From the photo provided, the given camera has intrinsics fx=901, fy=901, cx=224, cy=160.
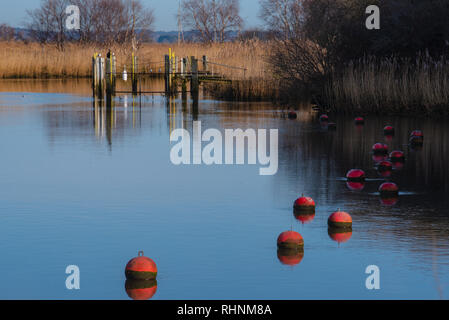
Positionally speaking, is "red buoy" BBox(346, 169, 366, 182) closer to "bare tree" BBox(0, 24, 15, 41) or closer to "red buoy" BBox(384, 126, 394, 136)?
"red buoy" BBox(384, 126, 394, 136)

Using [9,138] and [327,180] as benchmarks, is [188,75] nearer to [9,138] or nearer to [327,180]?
[9,138]

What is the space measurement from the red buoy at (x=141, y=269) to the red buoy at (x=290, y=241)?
157 cm

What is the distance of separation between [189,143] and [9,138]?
4131 mm

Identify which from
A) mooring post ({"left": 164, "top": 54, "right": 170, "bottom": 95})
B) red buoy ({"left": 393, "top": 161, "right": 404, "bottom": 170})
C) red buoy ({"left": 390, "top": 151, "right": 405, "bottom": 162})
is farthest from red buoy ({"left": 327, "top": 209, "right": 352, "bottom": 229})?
mooring post ({"left": 164, "top": 54, "right": 170, "bottom": 95})

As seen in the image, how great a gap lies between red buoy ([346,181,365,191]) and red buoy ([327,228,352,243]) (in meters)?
3.02

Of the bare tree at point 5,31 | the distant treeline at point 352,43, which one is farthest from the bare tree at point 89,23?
the distant treeline at point 352,43

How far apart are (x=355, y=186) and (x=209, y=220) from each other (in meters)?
3.30

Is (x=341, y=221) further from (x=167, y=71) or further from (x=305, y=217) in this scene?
(x=167, y=71)

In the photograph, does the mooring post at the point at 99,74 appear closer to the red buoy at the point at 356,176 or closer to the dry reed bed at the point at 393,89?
the dry reed bed at the point at 393,89

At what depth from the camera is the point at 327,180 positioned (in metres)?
13.4

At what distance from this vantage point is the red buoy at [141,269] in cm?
758

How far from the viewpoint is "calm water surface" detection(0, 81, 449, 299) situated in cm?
754

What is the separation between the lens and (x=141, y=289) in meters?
7.47

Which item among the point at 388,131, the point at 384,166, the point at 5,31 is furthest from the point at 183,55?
the point at 5,31
